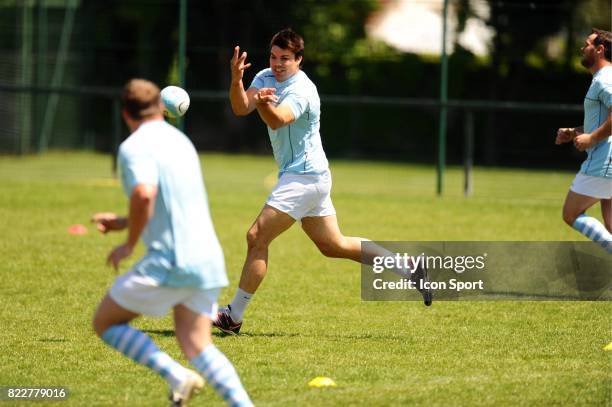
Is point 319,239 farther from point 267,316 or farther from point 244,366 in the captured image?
point 244,366

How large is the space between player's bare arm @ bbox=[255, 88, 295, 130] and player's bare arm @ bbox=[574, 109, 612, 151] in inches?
94.7

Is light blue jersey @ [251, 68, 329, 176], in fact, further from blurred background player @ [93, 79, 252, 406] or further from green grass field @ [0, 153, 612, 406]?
blurred background player @ [93, 79, 252, 406]

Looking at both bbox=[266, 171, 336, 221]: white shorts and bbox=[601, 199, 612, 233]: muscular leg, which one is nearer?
bbox=[266, 171, 336, 221]: white shorts

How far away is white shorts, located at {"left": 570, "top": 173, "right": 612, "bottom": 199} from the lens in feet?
28.6

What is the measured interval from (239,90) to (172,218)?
2.64 meters

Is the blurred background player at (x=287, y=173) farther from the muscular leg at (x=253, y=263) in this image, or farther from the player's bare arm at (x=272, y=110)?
the player's bare arm at (x=272, y=110)

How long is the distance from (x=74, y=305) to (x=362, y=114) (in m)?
17.6

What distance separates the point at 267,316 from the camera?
845 centimetres

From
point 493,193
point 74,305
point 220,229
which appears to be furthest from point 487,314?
point 493,193

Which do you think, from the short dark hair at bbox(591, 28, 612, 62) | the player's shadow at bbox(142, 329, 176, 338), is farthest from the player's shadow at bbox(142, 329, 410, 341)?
the short dark hair at bbox(591, 28, 612, 62)

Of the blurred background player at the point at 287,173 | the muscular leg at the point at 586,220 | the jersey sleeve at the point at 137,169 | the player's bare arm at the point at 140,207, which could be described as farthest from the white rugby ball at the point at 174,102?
the muscular leg at the point at 586,220

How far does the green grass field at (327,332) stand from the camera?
6051 mm

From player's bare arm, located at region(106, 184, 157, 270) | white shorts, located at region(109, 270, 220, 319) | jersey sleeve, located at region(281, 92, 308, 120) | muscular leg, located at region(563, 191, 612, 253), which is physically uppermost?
jersey sleeve, located at region(281, 92, 308, 120)

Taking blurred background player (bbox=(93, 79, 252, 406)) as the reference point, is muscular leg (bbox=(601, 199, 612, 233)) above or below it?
below
